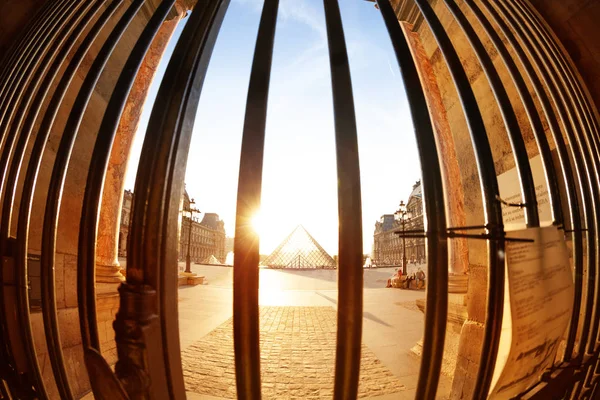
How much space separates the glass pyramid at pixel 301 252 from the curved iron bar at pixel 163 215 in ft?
118

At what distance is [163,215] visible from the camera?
683 mm

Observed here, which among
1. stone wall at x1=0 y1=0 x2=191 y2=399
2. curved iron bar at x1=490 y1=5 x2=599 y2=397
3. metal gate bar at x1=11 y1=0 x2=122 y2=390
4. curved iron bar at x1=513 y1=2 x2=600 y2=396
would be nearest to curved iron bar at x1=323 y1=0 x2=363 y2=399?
metal gate bar at x1=11 y1=0 x2=122 y2=390

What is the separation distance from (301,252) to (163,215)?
127 ft

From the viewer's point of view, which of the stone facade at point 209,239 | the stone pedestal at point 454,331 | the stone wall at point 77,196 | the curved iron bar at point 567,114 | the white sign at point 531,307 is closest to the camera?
the white sign at point 531,307

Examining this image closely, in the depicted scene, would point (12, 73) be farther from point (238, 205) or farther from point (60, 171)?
point (238, 205)

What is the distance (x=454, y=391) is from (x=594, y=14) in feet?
10.1

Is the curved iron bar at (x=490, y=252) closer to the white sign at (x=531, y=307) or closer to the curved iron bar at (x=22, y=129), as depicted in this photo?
the white sign at (x=531, y=307)

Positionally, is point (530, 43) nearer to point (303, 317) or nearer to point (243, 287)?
point (243, 287)

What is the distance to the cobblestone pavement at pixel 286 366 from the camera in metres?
2.41

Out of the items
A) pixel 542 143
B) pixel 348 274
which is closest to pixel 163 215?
pixel 348 274

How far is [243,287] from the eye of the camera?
623 millimetres

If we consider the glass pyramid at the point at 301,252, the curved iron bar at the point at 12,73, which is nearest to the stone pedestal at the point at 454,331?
the curved iron bar at the point at 12,73

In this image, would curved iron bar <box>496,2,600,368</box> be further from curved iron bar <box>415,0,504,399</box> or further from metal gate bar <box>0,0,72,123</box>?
metal gate bar <box>0,0,72,123</box>

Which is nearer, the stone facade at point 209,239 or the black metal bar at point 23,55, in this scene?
the black metal bar at point 23,55
